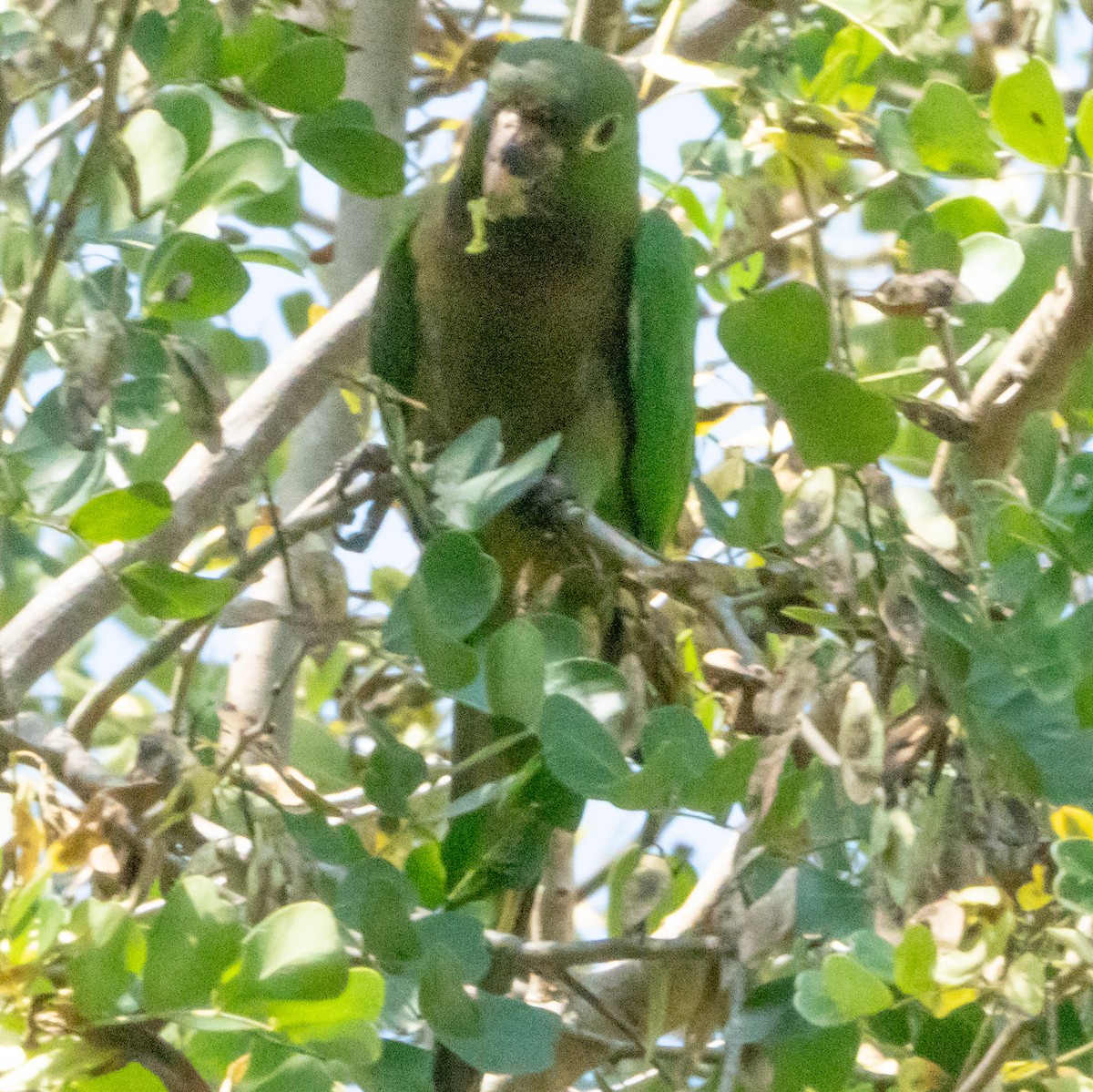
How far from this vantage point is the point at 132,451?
1.88m

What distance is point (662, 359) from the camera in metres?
2.19

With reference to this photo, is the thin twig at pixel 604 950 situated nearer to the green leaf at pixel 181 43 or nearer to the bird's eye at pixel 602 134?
the green leaf at pixel 181 43

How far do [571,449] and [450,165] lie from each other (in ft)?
1.73

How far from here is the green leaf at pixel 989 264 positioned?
54.9 inches

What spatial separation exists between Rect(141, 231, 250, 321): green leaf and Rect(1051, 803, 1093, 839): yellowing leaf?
84cm

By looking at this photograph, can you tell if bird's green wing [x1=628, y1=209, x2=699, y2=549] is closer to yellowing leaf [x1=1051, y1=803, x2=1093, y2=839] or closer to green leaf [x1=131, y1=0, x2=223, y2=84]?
green leaf [x1=131, y1=0, x2=223, y2=84]

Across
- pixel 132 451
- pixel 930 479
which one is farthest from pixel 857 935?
pixel 132 451

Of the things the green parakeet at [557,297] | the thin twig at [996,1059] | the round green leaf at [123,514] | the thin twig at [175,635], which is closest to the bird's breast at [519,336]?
the green parakeet at [557,297]

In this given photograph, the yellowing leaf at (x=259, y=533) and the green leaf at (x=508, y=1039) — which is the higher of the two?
the yellowing leaf at (x=259, y=533)

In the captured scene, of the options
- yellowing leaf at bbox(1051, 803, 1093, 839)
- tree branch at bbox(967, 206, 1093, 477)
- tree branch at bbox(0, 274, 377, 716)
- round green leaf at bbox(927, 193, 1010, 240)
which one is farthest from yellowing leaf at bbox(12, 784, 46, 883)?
round green leaf at bbox(927, 193, 1010, 240)

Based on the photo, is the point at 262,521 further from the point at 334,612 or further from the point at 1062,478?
the point at 1062,478

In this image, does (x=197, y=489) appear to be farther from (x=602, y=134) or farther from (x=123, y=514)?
(x=602, y=134)

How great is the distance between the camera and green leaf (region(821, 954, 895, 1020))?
0.99m

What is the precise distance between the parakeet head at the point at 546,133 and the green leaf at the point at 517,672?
0.97 m
